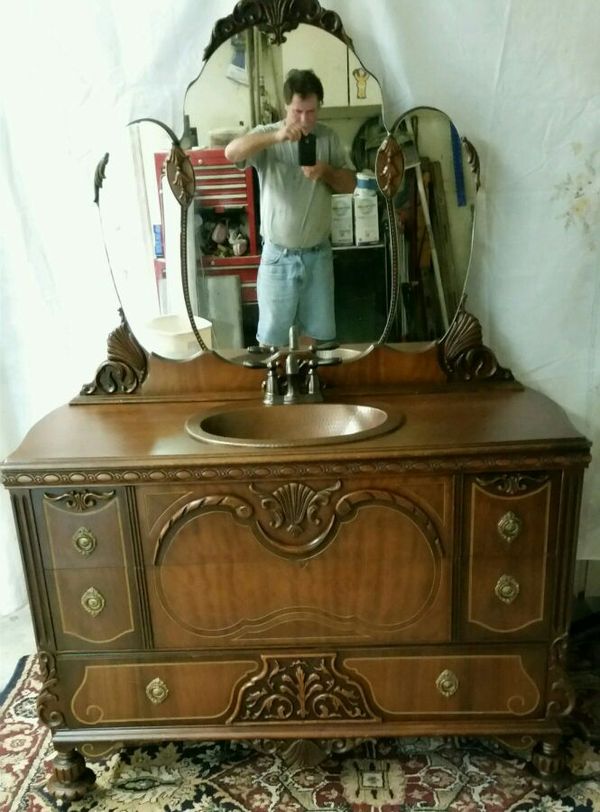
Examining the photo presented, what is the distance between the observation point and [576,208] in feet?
4.80

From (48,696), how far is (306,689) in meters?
0.51

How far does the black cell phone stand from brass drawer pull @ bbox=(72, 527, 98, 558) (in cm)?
86

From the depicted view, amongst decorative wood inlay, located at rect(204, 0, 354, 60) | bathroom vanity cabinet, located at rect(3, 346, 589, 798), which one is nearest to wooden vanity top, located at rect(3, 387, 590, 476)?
bathroom vanity cabinet, located at rect(3, 346, 589, 798)

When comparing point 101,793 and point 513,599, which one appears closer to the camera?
point 513,599

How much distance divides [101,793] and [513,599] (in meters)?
0.93

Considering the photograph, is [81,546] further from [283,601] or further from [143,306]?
[143,306]

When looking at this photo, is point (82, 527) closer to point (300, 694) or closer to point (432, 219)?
point (300, 694)

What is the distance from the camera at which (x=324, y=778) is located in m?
1.39

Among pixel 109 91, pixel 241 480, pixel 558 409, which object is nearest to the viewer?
pixel 241 480

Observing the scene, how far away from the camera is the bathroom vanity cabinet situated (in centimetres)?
117

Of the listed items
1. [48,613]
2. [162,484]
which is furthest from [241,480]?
[48,613]

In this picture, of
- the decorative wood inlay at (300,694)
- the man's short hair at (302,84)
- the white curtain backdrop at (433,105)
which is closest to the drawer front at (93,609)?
the decorative wood inlay at (300,694)

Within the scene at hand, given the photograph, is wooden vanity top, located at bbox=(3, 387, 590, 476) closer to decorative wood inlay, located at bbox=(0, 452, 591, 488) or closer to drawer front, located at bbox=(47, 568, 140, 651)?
decorative wood inlay, located at bbox=(0, 452, 591, 488)

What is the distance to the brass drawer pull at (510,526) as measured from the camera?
1189 millimetres
